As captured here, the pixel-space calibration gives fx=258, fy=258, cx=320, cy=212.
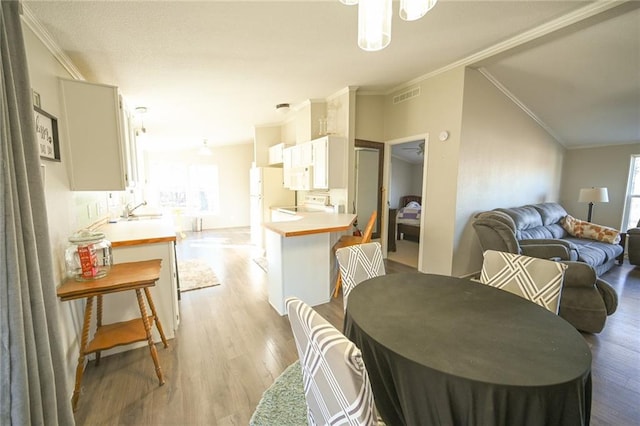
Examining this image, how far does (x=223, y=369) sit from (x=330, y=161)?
291 cm

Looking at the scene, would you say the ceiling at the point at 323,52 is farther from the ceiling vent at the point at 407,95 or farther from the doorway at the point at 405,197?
the doorway at the point at 405,197

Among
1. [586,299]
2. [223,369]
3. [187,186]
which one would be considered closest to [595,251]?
[586,299]

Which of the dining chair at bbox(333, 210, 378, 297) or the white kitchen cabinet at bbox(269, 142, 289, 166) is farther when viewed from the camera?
the white kitchen cabinet at bbox(269, 142, 289, 166)

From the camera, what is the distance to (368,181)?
4555 millimetres

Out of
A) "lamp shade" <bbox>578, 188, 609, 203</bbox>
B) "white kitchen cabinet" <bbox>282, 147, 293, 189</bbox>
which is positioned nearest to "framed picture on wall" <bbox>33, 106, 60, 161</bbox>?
"white kitchen cabinet" <bbox>282, 147, 293, 189</bbox>

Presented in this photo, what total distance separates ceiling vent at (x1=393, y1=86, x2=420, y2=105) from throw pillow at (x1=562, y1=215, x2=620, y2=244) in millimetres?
3515

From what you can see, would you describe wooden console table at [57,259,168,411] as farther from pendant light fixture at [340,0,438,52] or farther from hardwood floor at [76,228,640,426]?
pendant light fixture at [340,0,438,52]

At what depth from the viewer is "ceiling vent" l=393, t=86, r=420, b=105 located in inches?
150

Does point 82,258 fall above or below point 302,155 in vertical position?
below

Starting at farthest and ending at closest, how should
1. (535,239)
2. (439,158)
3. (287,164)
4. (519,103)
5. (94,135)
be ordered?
(287,164), (519,103), (439,158), (535,239), (94,135)

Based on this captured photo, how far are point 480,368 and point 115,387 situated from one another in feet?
7.30

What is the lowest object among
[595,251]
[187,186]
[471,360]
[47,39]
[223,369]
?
[223,369]

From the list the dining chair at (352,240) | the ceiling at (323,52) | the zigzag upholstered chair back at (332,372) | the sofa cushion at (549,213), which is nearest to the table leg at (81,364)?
the zigzag upholstered chair back at (332,372)

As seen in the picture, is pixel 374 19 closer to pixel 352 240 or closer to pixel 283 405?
pixel 283 405
